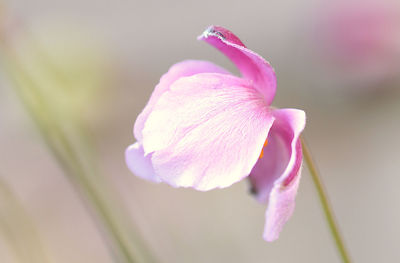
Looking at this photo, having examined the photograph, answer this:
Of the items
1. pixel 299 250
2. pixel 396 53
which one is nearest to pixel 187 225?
pixel 299 250

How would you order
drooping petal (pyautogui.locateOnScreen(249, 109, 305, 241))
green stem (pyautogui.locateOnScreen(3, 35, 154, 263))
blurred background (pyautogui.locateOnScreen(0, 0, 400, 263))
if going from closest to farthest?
drooping petal (pyautogui.locateOnScreen(249, 109, 305, 241)) → green stem (pyautogui.locateOnScreen(3, 35, 154, 263)) → blurred background (pyautogui.locateOnScreen(0, 0, 400, 263))

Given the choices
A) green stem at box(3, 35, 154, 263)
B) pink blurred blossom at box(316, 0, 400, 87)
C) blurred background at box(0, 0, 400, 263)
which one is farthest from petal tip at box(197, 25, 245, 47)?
pink blurred blossom at box(316, 0, 400, 87)

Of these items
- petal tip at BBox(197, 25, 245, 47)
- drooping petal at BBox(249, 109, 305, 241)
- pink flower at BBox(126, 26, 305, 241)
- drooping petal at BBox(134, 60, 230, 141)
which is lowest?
drooping petal at BBox(249, 109, 305, 241)

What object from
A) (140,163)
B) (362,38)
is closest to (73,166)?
(140,163)

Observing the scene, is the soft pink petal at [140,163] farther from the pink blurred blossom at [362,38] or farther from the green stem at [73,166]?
the pink blurred blossom at [362,38]

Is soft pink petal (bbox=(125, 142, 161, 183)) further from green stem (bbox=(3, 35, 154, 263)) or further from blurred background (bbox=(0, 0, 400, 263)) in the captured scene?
blurred background (bbox=(0, 0, 400, 263))

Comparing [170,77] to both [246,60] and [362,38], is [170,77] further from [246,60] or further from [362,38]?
[362,38]

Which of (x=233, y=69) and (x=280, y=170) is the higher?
(x=233, y=69)
